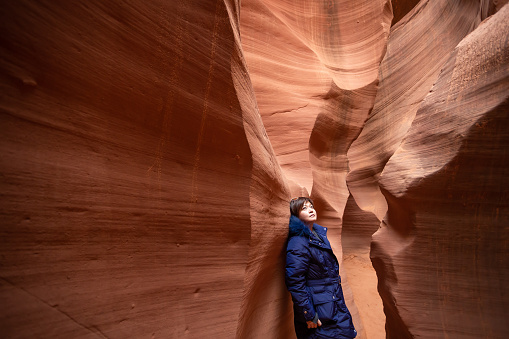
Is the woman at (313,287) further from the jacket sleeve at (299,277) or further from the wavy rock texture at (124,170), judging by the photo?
the wavy rock texture at (124,170)

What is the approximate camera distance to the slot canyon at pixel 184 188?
0.91 meters

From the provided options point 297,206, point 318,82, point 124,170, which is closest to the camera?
point 124,170

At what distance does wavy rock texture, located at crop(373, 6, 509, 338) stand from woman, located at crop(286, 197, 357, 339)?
21.0 inches

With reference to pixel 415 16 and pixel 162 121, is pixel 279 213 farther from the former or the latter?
pixel 415 16

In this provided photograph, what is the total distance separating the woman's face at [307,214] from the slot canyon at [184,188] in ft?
0.62

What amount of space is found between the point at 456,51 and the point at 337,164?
313 centimetres

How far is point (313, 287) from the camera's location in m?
2.21

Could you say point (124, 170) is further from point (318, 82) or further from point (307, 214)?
point (318, 82)

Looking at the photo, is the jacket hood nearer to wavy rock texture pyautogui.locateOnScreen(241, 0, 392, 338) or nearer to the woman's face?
the woman's face

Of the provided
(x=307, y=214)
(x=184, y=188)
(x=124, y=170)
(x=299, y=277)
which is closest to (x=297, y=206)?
(x=307, y=214)

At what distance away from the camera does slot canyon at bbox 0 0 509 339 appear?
2.98ft

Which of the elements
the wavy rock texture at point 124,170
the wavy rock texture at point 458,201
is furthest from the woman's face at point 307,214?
the wavy rock texture at point 124,170

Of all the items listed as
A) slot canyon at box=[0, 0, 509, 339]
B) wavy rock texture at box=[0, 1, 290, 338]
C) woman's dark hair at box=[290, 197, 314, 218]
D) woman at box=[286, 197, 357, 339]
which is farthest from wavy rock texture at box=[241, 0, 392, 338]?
wavy rock texture at box=[0, 1, 290, 338]

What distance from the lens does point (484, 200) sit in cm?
202
